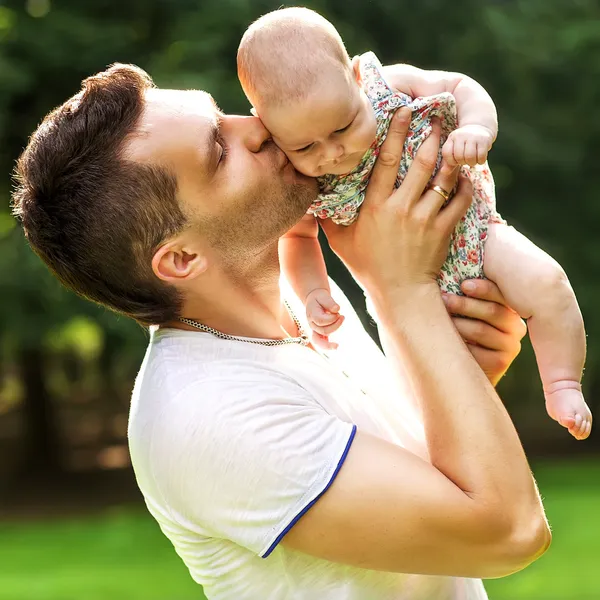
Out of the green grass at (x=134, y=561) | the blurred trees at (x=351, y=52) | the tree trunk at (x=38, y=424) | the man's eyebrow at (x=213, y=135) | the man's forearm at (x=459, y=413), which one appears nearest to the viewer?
the man's forearm at (x=459, y=413)

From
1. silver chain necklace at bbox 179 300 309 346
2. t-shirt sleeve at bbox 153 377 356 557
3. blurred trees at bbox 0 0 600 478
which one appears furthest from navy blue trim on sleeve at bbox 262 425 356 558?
blurred trees at bbox 0 0 600 478

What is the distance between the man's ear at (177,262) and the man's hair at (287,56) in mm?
414

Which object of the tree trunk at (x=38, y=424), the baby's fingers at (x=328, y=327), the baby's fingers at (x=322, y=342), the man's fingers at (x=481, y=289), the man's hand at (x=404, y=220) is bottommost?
the tree trunk at (x=38, y=424)

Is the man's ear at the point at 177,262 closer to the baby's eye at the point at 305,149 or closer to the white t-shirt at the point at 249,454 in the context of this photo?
the white t-shirt at the point at 249,454

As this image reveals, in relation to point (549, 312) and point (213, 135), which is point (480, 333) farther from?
point (213, 135)

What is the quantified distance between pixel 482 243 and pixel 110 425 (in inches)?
532

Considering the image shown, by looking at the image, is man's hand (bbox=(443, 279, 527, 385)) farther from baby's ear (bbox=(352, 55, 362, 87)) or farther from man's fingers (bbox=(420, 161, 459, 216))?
baby's ear (bbox=(352, 55, 362, 87))

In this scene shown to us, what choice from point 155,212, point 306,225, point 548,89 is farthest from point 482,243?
point 548,89

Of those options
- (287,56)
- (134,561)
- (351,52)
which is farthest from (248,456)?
(351,52)

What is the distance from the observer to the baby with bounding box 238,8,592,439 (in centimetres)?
244

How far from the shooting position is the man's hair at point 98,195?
2.20 meters

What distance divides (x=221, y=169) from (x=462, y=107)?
68cm

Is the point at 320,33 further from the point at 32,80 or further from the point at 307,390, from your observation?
the point at 32,80

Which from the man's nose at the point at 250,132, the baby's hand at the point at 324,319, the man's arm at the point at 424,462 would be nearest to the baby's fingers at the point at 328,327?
the baby's hand at the point at 324,319
